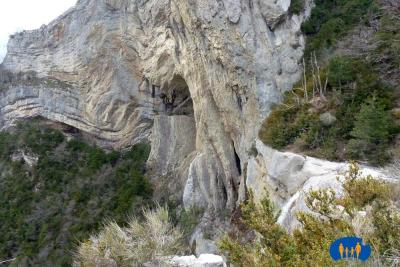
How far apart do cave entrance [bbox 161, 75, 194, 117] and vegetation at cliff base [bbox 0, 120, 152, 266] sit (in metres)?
3.63

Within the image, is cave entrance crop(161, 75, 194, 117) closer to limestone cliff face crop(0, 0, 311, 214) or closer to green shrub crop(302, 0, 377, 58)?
limestone cliff face crop(0, 0, 311, 214)

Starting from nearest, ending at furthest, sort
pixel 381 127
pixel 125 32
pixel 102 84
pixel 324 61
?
pixel 381 127
pixel 324 61
pixel 125 32
pixel 102 84

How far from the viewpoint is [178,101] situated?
95.1ft

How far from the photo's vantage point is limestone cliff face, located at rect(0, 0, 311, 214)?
19.2 m

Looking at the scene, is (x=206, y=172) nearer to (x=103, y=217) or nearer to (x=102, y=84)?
(x=103, y=217)

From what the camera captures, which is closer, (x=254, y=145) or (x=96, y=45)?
(x=254, y=145)

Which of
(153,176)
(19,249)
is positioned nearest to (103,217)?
(153,176)

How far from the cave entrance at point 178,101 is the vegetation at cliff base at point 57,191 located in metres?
3.63

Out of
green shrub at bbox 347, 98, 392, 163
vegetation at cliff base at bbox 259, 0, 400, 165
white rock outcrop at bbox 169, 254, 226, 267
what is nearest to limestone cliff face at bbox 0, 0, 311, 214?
vegetation at cliff base at bbox 259, 0, 400, 165

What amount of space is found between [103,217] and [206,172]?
7318mm

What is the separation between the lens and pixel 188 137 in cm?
2762

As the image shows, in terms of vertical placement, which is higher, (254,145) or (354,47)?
(354,47)

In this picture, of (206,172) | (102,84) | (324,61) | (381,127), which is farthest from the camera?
(102,84)

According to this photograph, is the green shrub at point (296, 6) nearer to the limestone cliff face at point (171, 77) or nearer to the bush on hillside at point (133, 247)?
the limestone cliff face at point (171, 77)
